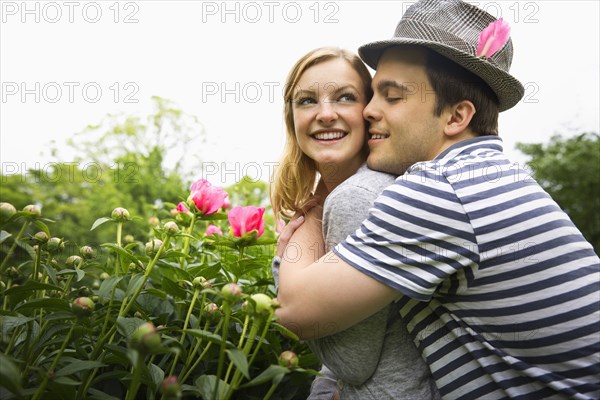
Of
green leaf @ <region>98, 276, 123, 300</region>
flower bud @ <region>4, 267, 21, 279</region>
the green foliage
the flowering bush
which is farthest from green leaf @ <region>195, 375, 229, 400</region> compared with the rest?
the green foliage

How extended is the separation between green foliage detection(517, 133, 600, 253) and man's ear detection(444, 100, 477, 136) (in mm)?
13471

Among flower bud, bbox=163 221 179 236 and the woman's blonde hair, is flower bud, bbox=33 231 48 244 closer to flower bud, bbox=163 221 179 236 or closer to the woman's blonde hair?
flower bud, bbox=163 221 179 236

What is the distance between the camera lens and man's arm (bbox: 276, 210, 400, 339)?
126cm

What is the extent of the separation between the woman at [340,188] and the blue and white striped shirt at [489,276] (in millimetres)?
88

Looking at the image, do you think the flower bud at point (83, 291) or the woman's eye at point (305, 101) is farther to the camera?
the woman's eye at point (305, 101)

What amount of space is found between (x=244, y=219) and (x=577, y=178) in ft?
49.8

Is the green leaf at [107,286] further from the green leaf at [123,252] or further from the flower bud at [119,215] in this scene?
the flower bud at [119,215]

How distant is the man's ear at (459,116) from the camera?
1.64 metres

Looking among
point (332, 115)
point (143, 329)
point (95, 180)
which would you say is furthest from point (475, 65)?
point (95, 180)

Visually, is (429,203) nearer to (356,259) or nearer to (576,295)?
(356,259)

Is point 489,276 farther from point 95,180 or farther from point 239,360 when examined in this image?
point 95,180

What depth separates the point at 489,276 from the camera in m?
1.33

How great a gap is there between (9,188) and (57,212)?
83 centimetres

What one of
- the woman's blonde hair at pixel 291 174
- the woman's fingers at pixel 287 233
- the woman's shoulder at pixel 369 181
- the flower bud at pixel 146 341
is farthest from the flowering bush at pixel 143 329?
the woman's blonde hair at pixel 291 174
